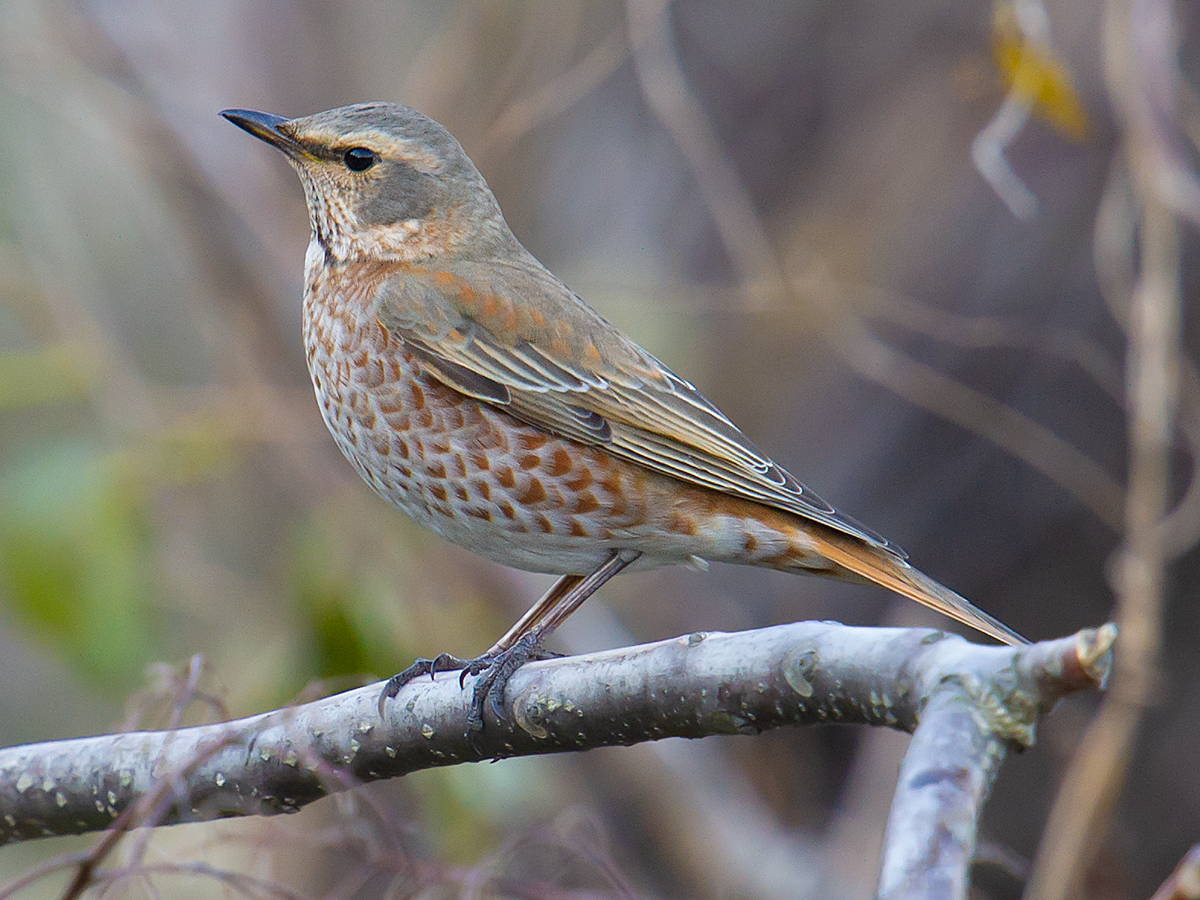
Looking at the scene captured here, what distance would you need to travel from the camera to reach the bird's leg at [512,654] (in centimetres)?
300

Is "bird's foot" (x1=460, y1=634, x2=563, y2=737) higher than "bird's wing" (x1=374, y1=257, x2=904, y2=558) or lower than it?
lower

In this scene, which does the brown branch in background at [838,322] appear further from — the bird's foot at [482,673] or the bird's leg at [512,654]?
the bird's foot at [482,673]

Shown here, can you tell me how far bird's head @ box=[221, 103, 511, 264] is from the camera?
14.8ft

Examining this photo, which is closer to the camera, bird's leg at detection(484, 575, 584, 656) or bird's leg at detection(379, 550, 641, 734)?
bird's leg at detection(379, 550, 641, 734)

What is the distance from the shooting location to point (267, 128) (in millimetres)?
4402

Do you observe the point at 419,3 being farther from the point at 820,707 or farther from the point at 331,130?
the point at 820,707

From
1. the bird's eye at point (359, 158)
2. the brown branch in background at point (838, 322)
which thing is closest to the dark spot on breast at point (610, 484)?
the bird's eye at point (359, 158)

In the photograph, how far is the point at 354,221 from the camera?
4559mm

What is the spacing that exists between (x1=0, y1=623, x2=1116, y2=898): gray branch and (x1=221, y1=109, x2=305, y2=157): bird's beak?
2.04m

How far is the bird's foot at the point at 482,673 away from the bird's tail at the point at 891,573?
3.00 ft

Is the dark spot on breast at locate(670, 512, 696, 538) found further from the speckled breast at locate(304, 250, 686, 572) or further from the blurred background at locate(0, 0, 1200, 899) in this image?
the blurred background at locate(0, 0, 1200, 899)

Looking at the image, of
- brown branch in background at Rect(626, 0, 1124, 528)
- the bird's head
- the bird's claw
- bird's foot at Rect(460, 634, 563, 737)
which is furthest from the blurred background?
bird's foot at Rect(460, 634, 563, 737)

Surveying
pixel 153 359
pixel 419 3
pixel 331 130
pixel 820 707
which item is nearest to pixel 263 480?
pixel 153 359

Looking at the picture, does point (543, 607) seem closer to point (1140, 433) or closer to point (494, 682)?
point (494, 682)
